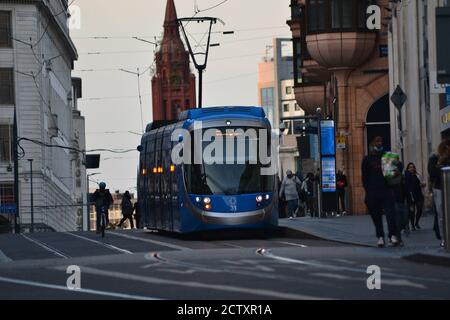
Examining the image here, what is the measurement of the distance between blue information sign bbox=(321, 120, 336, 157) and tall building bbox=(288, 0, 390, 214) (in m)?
7.34

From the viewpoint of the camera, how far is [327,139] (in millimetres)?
49031

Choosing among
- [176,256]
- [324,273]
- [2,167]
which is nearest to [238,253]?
[176,256]

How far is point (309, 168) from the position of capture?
216 feet

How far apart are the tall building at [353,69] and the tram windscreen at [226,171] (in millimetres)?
21628

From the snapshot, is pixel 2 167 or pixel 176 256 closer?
pixel 176 256

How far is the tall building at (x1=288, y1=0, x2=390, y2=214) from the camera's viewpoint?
5722 cm

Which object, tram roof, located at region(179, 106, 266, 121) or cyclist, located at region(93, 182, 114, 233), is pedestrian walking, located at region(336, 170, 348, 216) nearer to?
cyclist, located at region(93, 182, 114, 233)

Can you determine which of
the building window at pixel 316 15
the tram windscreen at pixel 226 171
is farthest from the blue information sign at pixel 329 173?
the tram windscreen at pixel 226 171

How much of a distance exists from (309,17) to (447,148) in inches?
1315

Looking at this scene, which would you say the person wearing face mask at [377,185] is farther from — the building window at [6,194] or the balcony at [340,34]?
the building window at [6,194]

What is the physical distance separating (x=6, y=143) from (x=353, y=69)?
37.2 meters

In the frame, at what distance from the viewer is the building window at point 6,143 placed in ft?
298

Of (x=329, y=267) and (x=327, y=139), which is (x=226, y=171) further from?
(x=329, y=267)
